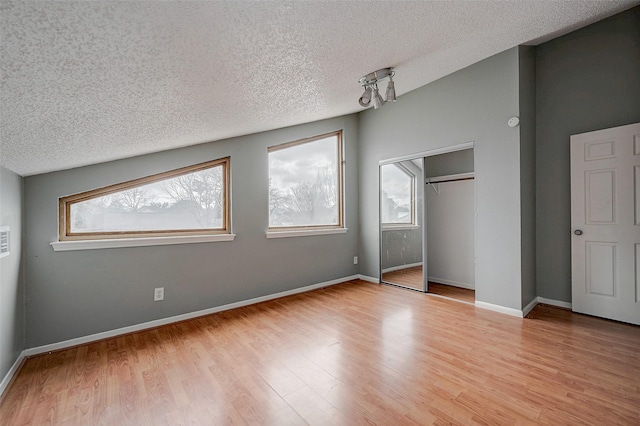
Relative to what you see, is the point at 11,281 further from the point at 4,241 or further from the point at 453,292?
the point at 453,292

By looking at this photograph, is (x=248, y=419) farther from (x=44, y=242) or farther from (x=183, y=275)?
(x=44, y=242)

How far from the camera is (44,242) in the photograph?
228 cm

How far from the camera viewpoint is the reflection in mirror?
3.80m

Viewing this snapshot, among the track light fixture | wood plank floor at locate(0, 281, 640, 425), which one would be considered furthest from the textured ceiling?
wood plank floor at locate(0, 281, 640, 425)

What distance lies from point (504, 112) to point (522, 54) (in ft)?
2.07

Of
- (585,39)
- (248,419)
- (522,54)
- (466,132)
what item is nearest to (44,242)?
(248,419)

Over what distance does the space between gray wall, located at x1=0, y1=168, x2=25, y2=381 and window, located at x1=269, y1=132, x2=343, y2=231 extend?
2271mm

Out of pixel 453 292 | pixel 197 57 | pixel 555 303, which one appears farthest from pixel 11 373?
pixel 555 303

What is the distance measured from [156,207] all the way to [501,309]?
3.80 m

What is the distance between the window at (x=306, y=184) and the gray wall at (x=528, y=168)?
2351mm

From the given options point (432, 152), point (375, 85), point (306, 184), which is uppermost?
A: point (375, 85)

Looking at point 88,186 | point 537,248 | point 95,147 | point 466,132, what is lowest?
point 537,248

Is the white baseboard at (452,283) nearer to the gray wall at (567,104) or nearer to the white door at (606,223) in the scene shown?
the gray wall at (567,104)

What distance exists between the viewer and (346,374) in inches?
74.4
